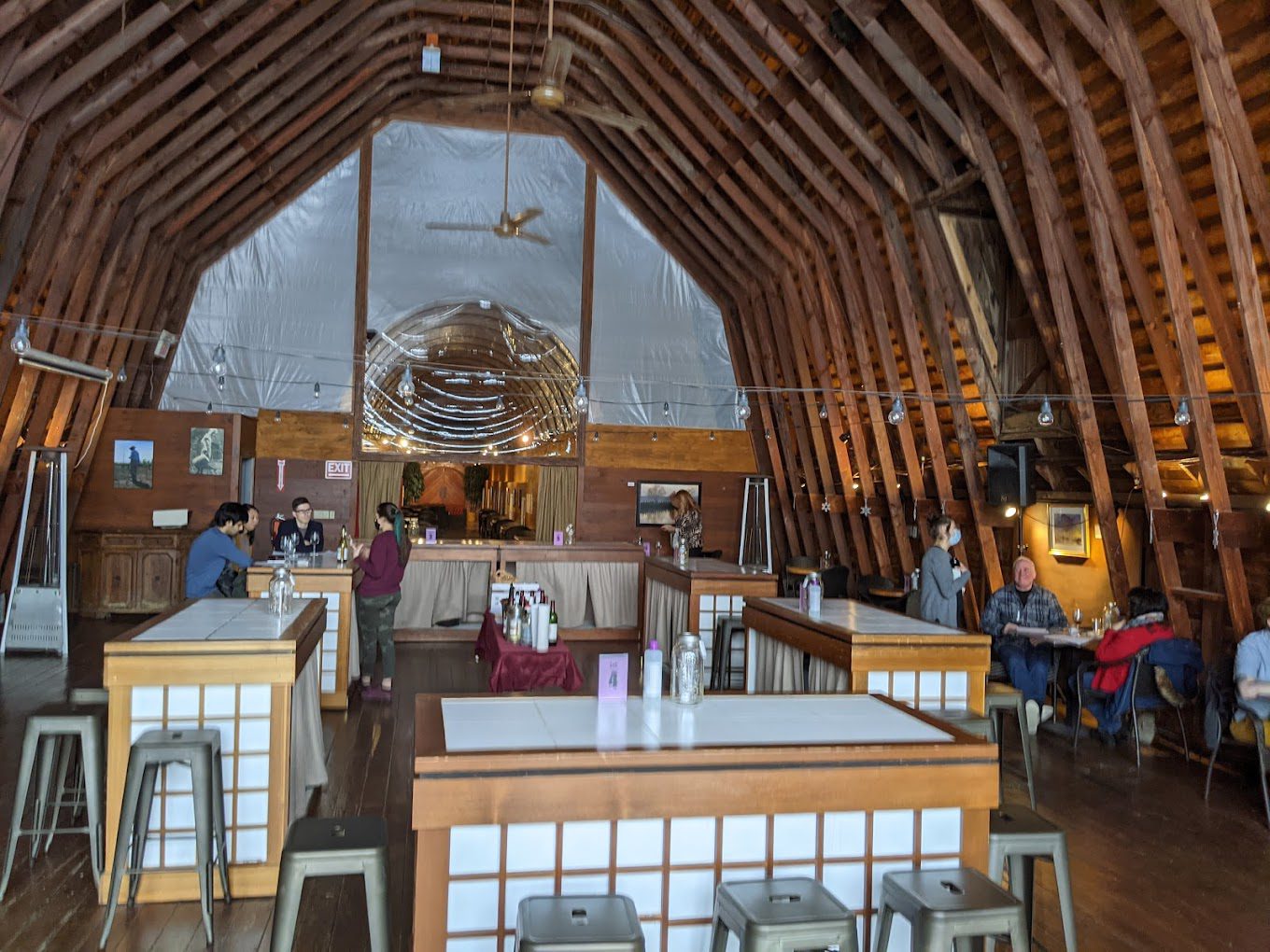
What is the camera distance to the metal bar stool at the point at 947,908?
2.32 metres

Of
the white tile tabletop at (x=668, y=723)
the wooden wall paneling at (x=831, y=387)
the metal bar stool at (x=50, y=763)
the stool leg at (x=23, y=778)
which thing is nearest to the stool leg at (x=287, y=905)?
the white tile tabletop at (x=668, y=723)

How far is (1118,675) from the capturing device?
6.05m

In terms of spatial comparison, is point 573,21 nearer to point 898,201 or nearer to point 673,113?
point 673,113

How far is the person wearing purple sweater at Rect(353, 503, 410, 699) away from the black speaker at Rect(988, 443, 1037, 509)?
463 cm

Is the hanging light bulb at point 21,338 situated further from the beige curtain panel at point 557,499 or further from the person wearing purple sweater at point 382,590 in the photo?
the beige curtain panel at point 557,499

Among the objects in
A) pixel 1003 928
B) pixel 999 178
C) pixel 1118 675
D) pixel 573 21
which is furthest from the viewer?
pixel 573 21

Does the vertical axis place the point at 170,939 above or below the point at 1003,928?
below

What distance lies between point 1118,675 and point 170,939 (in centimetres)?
538

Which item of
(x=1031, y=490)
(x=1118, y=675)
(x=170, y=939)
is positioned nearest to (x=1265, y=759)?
(x=1118, y=675)

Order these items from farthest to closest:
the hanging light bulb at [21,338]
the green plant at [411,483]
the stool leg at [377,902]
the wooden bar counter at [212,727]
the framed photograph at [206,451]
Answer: the green plant at [411,483], the framed photograph at [206,451], the hanging light bulb at [21,338], the wooden bar counter at [212,727], the stool leg at [377,902]

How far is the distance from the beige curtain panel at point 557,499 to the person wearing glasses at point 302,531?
5.40m

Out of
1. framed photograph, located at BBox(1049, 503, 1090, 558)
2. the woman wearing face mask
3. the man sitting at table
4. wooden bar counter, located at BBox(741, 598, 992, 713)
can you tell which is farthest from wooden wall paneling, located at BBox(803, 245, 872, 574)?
wooden bar counter, located at BBox(741, 598, 992, 713)

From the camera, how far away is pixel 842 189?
29.3ft

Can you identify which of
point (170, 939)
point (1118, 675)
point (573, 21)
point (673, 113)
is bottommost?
point (170, 939)
